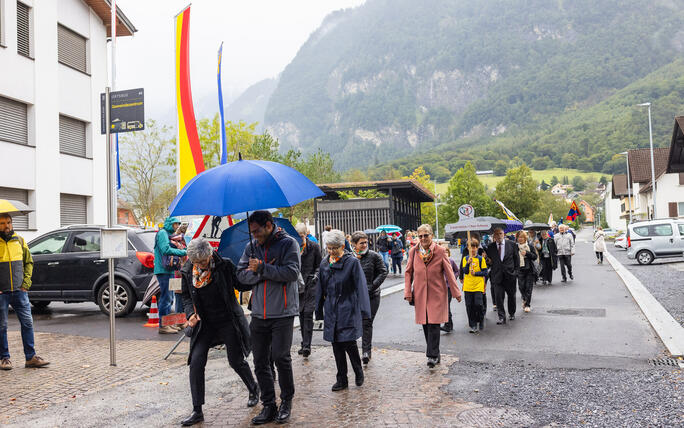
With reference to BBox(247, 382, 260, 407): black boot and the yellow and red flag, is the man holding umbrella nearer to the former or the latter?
BBox(247, 382, 260, 407): black boot

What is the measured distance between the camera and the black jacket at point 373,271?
7995 millimetres

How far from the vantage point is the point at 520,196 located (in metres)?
74.3

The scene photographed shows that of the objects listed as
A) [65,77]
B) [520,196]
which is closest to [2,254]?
[65,77]

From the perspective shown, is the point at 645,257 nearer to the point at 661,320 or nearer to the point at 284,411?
the point at 661,320

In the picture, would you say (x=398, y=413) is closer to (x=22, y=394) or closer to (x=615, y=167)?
(x=22, y=394)

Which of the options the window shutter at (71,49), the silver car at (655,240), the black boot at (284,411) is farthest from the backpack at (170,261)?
the silver car at (655,240)

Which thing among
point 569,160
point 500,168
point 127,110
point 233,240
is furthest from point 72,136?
point 569,160

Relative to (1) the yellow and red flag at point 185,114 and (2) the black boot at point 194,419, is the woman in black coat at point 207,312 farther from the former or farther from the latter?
(1) the yellow and red flag at point 185,114

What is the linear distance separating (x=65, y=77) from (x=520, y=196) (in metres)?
61.5

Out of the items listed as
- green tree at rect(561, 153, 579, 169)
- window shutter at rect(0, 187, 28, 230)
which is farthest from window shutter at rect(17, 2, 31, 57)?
green tree at rect(561, 153, 579, 169)

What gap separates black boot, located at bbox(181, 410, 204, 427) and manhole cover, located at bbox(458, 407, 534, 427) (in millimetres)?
2272

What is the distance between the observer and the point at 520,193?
74.4m

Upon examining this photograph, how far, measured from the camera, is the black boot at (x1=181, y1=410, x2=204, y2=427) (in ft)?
17.4

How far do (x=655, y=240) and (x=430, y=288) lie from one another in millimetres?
21686
